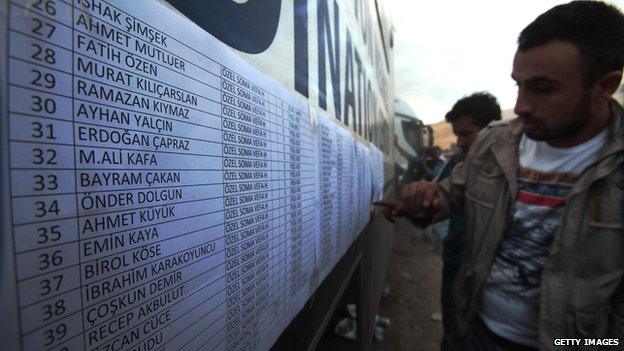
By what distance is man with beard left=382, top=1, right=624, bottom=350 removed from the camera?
1113 mm

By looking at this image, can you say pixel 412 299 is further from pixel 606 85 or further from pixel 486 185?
pixel 606 85

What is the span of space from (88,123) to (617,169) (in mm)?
1476

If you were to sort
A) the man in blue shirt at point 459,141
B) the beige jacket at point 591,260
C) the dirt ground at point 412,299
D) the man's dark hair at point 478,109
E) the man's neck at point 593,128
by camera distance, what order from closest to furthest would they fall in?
the beige jacket at point 591,260 < the man's neck at point 593,128 < the man in blue shirt at point 459,141 < the man's dark hair at point 478,109 < the dirt ground at point 412,299

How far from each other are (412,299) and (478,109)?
3.04m

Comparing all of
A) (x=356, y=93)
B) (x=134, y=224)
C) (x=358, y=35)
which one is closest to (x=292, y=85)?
(x=134, y=224)

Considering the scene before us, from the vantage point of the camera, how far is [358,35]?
1.67 metres

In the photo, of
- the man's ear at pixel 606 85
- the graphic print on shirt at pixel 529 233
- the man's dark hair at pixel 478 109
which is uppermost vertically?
the man's dark hair at pixel 478 109

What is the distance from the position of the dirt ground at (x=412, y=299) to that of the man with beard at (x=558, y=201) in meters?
2.19

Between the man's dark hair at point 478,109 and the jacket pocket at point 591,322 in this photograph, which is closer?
the jacket pocket at point 591,322

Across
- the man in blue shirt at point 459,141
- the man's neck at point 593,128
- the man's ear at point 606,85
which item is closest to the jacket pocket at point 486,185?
the man's neck at point 593,128

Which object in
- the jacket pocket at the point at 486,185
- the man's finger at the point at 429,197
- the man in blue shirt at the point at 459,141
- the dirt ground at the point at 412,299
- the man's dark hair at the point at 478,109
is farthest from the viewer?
the dirt ground at the point at 412,299

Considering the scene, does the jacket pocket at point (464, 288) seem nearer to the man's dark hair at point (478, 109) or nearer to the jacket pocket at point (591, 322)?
the jacket pocket at point (591, 322)

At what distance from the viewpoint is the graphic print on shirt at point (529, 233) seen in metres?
1.20

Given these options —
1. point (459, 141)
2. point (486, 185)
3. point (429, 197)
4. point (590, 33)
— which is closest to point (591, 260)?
point (486, 185)
